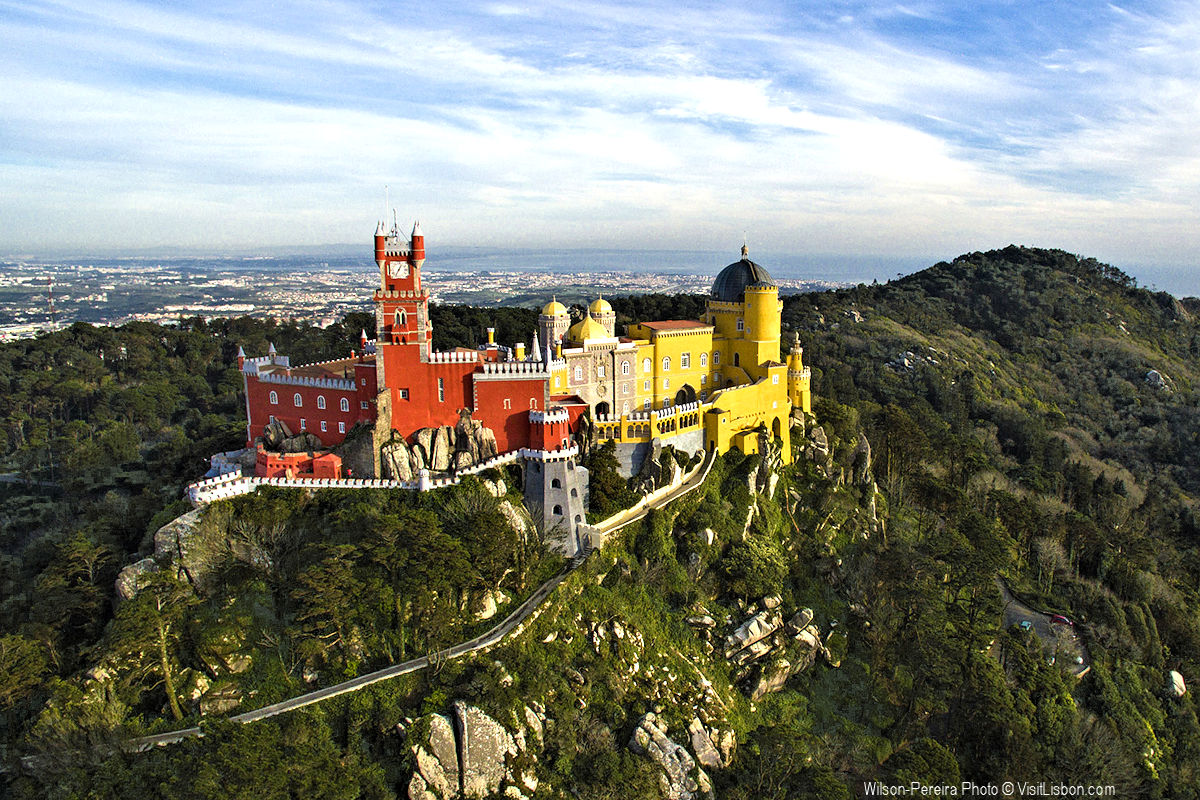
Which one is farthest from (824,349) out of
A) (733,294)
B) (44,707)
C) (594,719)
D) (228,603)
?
(44,707)

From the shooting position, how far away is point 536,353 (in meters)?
40.5

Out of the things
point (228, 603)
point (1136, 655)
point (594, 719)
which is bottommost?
point (1136, 655)

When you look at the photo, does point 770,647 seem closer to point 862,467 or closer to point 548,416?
point 548,416

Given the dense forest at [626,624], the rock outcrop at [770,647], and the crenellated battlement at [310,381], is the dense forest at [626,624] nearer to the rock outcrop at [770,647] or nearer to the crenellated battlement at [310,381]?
the rock outcrop at [770,647]

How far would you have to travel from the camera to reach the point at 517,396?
4022 cm

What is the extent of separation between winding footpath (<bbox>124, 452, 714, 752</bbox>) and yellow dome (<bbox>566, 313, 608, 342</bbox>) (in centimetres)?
949

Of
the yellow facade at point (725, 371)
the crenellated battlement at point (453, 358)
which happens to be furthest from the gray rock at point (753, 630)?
the crenellated battlement at point (453, 358)

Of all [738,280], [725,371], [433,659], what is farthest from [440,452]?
[738,280]

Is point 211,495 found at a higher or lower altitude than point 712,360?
lower

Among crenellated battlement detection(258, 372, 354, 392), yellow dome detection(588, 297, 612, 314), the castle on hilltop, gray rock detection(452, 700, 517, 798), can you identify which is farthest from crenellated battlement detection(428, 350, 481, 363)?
gray rock detection(452, 700, 517, 798)

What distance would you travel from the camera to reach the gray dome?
48.8 metres

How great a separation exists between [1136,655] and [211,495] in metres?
50.3

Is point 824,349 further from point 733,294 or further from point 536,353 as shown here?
point 536,353

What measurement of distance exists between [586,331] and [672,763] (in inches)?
872
